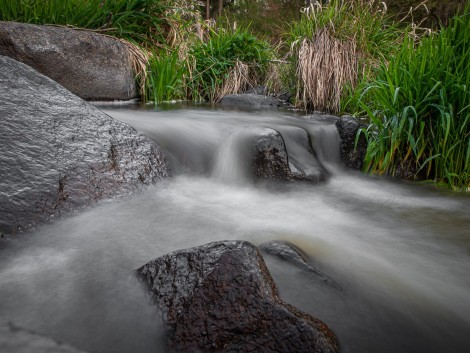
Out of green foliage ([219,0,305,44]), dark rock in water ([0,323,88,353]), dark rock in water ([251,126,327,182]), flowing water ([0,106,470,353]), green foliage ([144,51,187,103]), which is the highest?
green foliage ([219,0,305,44])

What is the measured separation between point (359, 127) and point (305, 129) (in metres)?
0.43

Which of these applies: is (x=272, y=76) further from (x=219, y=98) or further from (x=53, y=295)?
(x=53, y=295)

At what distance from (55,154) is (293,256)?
1165mm

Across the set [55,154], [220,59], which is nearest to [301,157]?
[55,154]

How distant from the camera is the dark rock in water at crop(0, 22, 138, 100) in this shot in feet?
11.3

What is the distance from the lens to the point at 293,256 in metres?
1.30

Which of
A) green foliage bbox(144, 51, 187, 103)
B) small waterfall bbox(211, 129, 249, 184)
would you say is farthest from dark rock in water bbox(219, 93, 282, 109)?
small waterfall bbox(211, 129, 249, 184)

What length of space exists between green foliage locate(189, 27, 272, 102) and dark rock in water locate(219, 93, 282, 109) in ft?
1.39

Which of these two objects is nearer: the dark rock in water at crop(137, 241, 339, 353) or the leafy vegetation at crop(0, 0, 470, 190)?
the dark rock in water at crop(137, 241, 339, 353)

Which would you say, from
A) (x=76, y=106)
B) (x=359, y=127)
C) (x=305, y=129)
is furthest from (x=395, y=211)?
(x=76, y=106)

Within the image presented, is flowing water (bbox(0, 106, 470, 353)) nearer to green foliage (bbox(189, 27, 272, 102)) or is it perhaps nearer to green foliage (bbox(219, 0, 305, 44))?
green foliage (bbox(189, 27, 272, 102))

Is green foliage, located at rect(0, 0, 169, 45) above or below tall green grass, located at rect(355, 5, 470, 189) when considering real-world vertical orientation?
above

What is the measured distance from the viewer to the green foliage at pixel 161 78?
14.6 feet

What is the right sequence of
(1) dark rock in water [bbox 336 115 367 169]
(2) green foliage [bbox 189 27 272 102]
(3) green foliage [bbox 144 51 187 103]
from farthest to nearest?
1. (2) green foliage [bbox 189 27 272 102]
2. (3) green foliage [bbox 144 51 187 103]
3. (1) dark rock in water [bbox 336 115 367 169]
